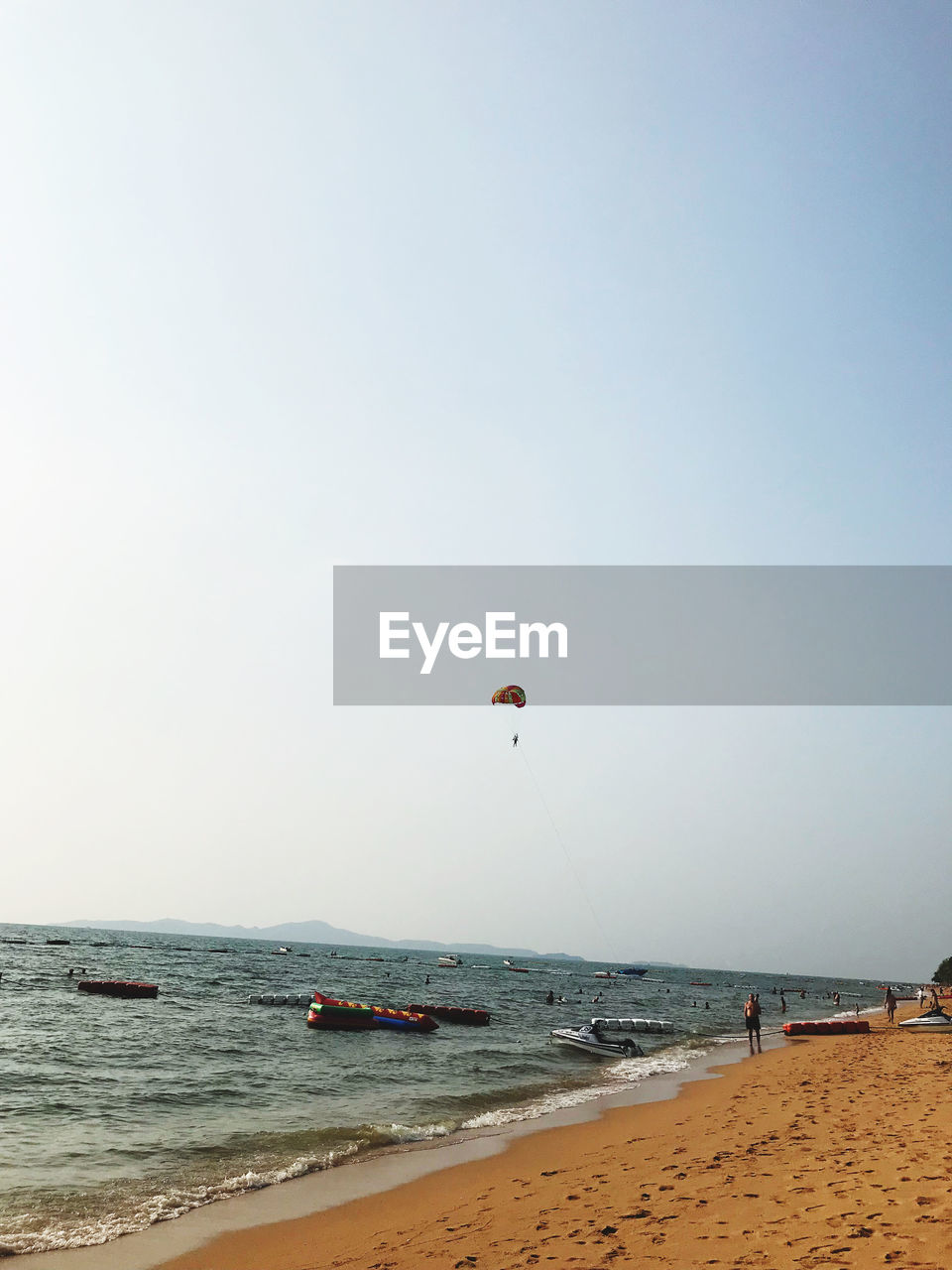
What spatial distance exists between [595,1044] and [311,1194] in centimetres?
2219

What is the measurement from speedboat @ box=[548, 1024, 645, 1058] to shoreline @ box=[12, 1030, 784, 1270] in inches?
442

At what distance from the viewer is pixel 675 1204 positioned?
9461mm

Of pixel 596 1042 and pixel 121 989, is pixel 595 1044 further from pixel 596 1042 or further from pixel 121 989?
pixel 121 989

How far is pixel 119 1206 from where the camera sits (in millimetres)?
11570

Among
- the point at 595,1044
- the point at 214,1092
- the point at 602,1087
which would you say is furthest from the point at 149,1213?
the point at 595,1044

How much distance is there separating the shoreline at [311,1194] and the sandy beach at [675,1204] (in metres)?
0.34

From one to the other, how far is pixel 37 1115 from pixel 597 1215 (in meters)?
13.9

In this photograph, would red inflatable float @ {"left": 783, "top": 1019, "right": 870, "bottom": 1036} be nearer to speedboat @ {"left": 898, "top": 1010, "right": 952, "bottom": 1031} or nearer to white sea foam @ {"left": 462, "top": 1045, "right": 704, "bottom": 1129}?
speedboat @ {"left": 898, "top": 1010, "right": 952, "bottom": 1031}

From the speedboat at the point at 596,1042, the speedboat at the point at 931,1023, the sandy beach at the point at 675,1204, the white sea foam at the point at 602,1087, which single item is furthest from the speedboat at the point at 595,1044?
the sandy beach at the point at 675,1204

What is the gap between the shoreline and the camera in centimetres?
975

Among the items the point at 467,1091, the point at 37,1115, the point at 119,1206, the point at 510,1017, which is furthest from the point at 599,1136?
the point at 510,1017

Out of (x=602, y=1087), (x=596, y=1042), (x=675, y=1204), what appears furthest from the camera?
(x=596, y=1042)

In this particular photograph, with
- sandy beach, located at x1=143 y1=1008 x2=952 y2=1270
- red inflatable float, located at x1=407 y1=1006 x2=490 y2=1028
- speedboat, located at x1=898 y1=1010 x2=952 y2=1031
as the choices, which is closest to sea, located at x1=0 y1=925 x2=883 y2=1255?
red inflatable float, located at x1=407 y1=1006 x2=490 y2=1028

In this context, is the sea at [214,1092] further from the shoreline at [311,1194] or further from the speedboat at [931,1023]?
the speedboat at [931,1023]
